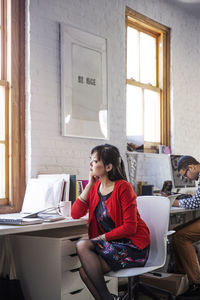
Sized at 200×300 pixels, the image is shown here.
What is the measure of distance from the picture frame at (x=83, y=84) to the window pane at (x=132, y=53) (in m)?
0.66

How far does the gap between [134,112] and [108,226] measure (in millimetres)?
2370

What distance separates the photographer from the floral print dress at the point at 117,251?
254 centimetres

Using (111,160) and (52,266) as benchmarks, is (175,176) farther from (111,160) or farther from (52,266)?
(52,266)

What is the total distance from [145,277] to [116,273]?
1.19 metres

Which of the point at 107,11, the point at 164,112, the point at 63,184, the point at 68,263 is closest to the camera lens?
the point at 68,263

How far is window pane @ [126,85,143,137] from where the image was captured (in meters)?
4.73

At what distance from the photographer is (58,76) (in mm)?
3705

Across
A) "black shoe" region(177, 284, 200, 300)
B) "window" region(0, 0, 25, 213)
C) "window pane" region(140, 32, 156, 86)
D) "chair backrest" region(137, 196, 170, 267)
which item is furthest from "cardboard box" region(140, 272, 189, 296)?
"window pane" region(140, 32, 156, 86)

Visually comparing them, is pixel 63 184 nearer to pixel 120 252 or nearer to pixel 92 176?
pixel 92 176

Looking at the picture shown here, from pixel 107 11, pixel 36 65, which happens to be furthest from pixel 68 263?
pixel 107 11

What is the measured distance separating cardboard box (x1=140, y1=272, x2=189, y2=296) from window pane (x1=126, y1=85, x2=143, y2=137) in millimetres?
1692

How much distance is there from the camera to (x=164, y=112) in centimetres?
521

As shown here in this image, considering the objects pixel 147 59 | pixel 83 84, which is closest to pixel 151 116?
pixel 147 59

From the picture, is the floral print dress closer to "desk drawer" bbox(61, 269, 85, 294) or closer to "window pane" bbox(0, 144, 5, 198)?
"desk drawer" bbox(61, 269, 85, 294)
